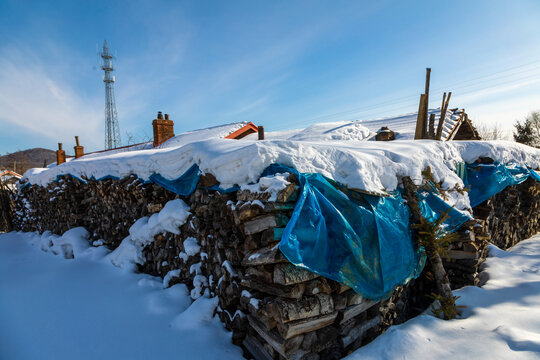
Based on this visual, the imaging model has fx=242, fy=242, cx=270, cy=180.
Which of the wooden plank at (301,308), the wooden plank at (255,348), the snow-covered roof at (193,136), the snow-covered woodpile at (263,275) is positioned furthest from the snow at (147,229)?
the snow-covered roof at (193,136)

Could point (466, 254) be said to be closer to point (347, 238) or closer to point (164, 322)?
point (347, 238)

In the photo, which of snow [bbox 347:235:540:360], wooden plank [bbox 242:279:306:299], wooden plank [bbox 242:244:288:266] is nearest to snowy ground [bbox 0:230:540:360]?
snow [bbox 347:235:540:360]

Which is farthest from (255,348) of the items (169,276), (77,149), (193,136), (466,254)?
(77,149)

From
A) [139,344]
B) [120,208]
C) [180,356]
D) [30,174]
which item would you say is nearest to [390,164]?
[180,356]

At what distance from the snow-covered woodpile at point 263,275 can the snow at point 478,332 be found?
349 mm

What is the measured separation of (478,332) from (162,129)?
12.7m

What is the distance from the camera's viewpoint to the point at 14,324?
2.97 meters

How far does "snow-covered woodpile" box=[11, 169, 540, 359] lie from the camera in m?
2.13

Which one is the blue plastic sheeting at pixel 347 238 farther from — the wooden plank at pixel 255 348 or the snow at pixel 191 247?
the snow at pixel 191 247

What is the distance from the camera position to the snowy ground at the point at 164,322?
2084mm

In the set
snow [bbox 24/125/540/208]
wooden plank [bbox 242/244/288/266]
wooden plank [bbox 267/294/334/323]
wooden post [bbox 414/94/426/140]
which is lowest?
wooden plank [bbox 267/294/334/323]

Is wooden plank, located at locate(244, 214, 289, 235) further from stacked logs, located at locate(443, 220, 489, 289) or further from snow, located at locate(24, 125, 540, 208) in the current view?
stacked logs, located at locate(443, 220, 489, 289)

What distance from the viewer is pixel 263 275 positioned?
228 cm

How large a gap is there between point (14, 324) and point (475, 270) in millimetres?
6212
